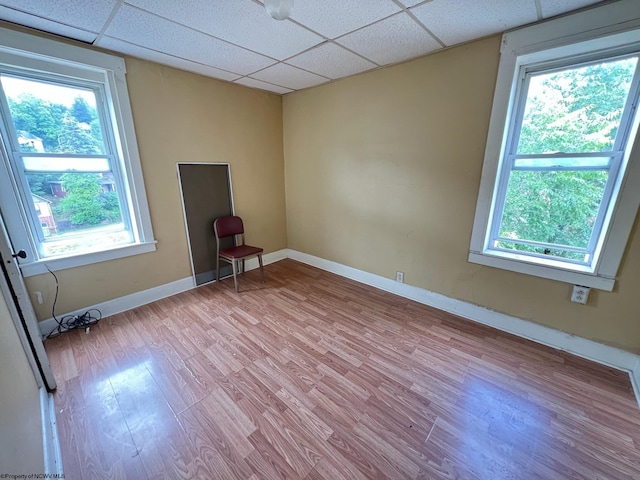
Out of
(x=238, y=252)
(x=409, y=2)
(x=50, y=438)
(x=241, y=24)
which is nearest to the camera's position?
(x=50, y=438)

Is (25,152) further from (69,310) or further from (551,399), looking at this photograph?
(551,399)

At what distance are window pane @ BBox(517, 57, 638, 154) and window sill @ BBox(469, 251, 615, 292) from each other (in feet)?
2.86

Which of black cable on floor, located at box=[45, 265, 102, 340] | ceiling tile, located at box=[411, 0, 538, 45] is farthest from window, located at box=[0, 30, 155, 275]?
ceiling tile, located at box=[411, 0, 538, 45]

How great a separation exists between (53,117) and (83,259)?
48.2 inches

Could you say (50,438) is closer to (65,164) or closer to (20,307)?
(20,307)

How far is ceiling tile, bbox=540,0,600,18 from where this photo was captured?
60.4 inches

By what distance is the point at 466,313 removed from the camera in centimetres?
245

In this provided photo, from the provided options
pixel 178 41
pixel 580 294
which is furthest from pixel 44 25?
pixel 580 294

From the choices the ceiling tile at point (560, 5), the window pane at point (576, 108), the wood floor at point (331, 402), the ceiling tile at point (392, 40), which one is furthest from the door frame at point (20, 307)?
the window pane at point (576, 108)

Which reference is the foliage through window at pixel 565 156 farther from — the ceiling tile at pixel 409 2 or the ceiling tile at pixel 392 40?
the ceiling tile at pixel 409 2

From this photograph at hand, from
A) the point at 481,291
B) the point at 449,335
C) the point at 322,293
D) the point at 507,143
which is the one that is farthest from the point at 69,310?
the point at 507,143

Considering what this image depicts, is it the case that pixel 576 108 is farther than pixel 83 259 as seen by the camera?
No

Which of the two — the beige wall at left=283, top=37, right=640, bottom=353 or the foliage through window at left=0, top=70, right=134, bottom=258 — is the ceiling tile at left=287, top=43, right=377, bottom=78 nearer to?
the beige wall at left=283, top=37, right=640, bottom=353

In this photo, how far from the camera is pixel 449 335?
7.27ft
